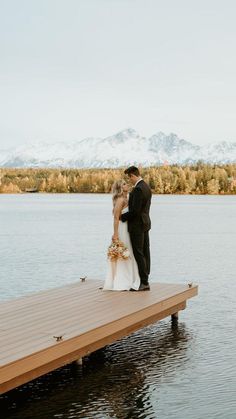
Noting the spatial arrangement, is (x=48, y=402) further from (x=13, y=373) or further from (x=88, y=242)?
(x=88, y=242)

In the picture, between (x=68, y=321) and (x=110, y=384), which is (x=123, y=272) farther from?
(x=110, y=384)

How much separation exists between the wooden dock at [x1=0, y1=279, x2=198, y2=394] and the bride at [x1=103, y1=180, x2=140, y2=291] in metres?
0.26

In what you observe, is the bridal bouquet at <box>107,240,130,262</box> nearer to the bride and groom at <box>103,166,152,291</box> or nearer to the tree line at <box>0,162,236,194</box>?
the bride and groom at <box>103,166,152,291</box>

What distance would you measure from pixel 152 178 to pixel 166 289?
76028 millimetres

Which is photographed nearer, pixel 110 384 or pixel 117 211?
pixel 110 384

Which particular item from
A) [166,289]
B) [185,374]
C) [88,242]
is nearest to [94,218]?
[88,242]

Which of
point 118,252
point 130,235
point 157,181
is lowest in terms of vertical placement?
point 118,252

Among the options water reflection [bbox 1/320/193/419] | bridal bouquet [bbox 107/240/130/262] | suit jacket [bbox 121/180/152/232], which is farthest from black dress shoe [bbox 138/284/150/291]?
water reflection [bbox 1/320/193/419]

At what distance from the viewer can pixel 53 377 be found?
8.60 metres

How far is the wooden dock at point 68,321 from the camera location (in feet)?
24.1

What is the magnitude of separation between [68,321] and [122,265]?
2.67 meters

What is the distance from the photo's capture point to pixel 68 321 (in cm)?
900

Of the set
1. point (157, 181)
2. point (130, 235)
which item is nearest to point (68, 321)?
point (130, 235)

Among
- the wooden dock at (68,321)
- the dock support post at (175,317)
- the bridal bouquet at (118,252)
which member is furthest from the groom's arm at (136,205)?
the dock support post at (175,317)
